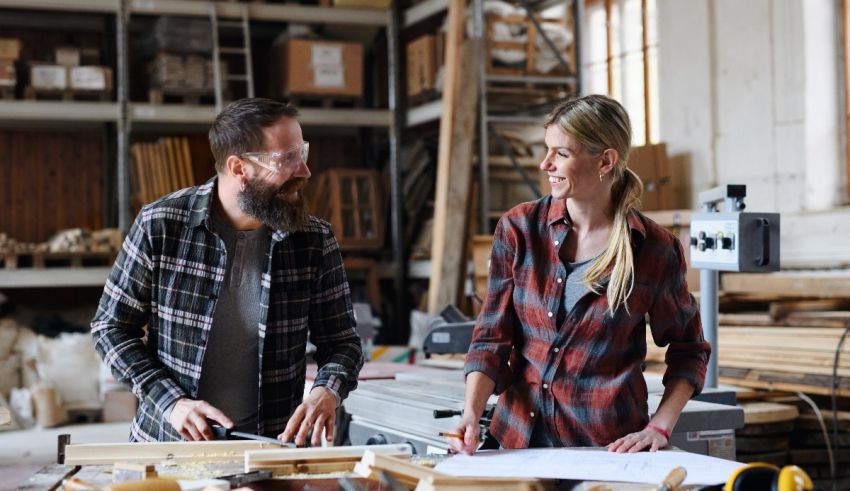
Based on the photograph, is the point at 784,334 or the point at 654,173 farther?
the point at 654,173

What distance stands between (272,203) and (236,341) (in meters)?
0.44

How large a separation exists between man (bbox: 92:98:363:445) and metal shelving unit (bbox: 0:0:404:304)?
712 centimetres

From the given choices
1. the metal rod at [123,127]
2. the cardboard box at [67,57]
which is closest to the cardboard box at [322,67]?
the metal rod at [123,127]

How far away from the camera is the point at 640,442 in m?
2.56

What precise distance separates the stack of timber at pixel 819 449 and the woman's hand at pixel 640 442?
316 centimetres

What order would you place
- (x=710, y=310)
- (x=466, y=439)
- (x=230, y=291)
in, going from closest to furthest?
(x=466, y=439) < (x=230, y=291) < (x=710, y=310)

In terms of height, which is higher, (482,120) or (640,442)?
(482,120)

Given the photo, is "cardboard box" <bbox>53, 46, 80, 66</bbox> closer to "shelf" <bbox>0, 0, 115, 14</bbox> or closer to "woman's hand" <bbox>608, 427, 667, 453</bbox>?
"shelf" <bbox>0, 0, 115, 14</bbox>

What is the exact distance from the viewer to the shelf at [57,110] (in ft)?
32.0

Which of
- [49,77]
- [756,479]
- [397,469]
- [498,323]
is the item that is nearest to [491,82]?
[49,77]

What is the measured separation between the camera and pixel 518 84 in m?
10.1

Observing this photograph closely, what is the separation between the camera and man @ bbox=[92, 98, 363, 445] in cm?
297

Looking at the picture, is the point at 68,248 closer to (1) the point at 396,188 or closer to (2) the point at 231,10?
(2) the point at 231,10

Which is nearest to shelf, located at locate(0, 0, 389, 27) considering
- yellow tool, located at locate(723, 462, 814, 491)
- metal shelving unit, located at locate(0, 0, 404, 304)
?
metal shelving unit, located at locate(0, 0, 404, 304)
